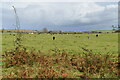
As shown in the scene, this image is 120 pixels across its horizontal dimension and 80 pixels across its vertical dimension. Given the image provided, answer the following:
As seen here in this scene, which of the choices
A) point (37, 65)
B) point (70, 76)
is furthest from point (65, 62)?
point (70, 76)

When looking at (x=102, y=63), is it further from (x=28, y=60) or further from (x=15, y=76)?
(x=15, y=76)

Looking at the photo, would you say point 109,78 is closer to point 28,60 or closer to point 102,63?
point 102,63

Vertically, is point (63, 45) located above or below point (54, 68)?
above

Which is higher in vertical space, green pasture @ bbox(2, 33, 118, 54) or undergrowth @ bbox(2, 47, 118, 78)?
green pasture @ bbox(2, 33, 118, 54)

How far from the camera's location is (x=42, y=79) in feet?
29.6

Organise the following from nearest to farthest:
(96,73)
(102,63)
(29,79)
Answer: (29,79), (96,73), (102,63)

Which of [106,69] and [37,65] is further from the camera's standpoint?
[37,65]

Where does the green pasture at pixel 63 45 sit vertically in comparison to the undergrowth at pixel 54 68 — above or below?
above

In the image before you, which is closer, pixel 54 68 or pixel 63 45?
pixel 54 68

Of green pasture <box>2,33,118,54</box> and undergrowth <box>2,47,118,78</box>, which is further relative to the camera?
green pasture <box>2,33,118,54</box>

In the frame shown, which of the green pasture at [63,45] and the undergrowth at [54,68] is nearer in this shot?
the undergrowth at [54,68]

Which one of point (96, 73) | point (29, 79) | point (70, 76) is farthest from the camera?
point (96, 73)

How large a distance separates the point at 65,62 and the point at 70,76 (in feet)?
10.3

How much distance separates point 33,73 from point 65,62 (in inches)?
134
